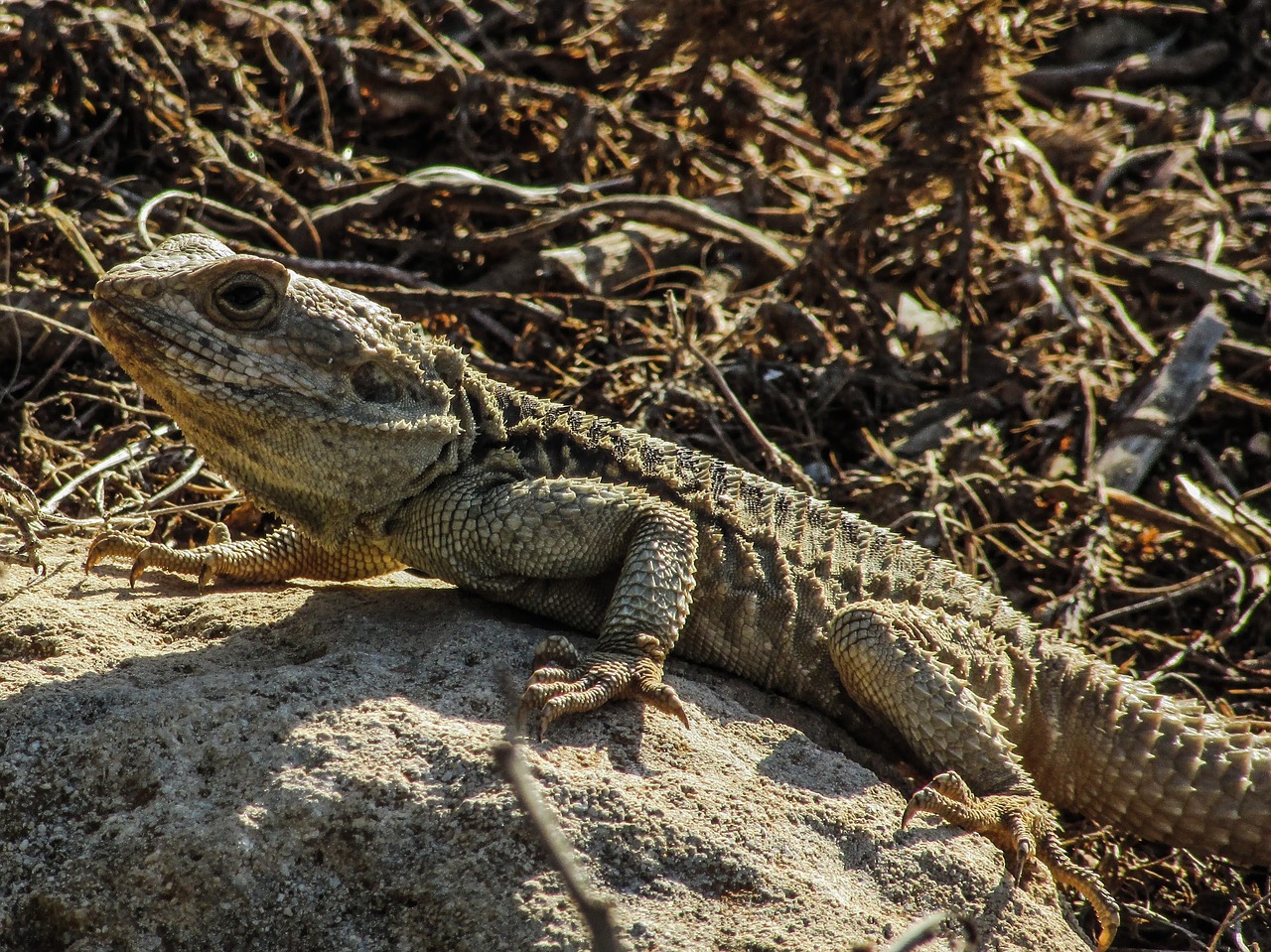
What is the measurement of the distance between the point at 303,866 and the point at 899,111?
5064 mm

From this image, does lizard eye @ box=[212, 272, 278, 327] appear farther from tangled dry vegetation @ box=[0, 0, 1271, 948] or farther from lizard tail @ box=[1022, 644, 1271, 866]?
lizard tail @ box=[1022, 644, 1271, 866]

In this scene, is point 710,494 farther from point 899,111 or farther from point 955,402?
Result: point 899,111

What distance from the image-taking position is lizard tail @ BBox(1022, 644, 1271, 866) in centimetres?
406

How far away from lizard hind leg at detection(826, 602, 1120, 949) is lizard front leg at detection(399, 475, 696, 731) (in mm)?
695

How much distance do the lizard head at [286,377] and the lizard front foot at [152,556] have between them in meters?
0.54

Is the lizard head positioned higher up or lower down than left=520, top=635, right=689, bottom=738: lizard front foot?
higher up

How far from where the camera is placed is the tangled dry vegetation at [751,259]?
5477 mm

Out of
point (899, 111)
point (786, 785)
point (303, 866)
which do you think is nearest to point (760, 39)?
point (899, 111)

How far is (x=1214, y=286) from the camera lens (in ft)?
23.2

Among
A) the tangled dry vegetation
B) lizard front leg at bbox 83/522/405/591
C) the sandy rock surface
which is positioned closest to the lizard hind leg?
the sandy rock surface

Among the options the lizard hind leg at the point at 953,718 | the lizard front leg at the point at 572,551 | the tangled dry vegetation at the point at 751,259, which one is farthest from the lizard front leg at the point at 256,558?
the lizard hind leg at the point at 953,718

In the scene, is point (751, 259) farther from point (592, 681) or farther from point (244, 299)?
point (592, 681)

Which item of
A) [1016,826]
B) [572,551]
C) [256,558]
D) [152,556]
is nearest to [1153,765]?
[1016,826]

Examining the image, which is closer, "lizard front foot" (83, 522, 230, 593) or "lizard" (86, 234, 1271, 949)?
"lizard" (86, 234, 1271, 949)
